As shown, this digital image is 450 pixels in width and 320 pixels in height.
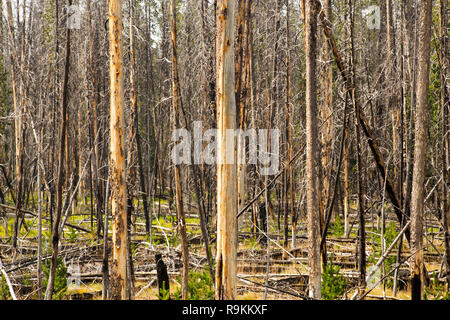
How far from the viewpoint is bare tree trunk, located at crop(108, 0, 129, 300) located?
20.7 feet

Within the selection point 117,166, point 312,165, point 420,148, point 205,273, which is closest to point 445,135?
point 420,148

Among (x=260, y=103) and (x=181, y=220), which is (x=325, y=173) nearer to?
(x=260, y=103)

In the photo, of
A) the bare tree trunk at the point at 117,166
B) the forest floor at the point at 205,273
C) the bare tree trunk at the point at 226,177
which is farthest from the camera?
the forest floor at the point at 205,273

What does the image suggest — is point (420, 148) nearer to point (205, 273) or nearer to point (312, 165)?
point (312, 165)

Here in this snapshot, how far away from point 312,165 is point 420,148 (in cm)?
199

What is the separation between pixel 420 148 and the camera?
6.57 metres

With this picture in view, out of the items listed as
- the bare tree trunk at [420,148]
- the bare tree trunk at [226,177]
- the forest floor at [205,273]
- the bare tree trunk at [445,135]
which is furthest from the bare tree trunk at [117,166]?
the bare tree trunk at [445,135]

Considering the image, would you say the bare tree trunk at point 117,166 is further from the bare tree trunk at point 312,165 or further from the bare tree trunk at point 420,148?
the bare tree trunk at point 420,148

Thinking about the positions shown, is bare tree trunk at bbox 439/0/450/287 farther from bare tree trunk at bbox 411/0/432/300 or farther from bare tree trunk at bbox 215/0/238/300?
bare tree trunk at bbox 215/0/238/300

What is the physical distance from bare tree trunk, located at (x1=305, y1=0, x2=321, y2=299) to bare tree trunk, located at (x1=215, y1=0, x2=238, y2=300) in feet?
4.69

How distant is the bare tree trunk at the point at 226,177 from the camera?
5125mm

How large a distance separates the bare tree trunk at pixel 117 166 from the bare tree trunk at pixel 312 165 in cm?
293

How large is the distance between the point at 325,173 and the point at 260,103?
15.8ft
